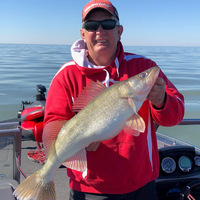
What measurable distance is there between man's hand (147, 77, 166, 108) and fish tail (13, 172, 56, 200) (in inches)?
38.4

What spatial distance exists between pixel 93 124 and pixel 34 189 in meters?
0.66

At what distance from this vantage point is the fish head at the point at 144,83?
177 cm

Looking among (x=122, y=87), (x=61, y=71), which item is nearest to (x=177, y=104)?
(x=122, y=87)

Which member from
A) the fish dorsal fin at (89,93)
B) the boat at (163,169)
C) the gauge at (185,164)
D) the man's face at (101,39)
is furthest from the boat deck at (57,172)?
the man's face at (101,39)

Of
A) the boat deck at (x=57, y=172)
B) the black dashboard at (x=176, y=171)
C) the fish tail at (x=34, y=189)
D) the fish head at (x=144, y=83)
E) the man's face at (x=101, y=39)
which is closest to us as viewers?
the fish head at (x=144, y=83)

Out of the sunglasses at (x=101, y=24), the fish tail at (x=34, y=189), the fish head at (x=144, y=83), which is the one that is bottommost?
the fish tail at (x=34, y=189)

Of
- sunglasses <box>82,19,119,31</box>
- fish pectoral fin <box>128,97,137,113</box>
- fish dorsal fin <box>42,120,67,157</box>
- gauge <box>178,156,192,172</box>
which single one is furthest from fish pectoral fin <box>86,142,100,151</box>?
gauge <box>178,156,192,172</box>

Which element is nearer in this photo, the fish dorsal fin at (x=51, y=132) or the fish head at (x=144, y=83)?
the fish head at (x=144, y=83)

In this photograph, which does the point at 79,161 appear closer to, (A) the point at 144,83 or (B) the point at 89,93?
(B) the point at 89,93

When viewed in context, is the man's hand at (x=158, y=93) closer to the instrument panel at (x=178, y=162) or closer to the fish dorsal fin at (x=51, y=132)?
the fish dorsal fin at (x=51, y=132)

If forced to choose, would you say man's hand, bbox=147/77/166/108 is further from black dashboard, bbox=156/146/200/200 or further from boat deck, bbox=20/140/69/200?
boat deck, bbox=20/140/69/200

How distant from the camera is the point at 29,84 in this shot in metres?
18.8

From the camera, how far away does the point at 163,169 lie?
3.02m

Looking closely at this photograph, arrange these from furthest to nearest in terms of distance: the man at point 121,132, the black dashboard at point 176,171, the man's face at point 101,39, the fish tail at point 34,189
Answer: the black dashboard at point 176,171, the man's face at point 101,39, the man at point 121,132, the fish tail at point 34,189
